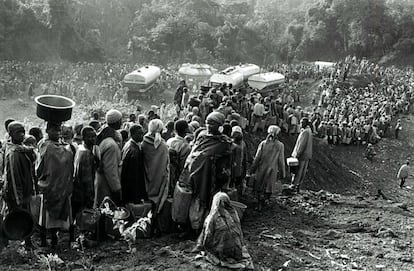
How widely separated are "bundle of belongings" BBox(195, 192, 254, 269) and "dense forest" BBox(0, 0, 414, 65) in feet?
97.8

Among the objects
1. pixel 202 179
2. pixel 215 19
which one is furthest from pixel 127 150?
pixel 215 19

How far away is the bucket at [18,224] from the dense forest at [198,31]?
28.7 m

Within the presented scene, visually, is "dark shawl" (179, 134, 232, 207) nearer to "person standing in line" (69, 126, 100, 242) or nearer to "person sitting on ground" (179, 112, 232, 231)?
"person sitting on ground" (179, 112, 232, 231)

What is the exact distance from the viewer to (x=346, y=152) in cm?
2105

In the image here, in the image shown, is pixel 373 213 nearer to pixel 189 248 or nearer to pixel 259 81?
pixel 189 248

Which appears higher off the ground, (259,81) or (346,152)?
(259,81)

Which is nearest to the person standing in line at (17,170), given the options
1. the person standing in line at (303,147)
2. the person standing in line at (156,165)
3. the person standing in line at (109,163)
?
the person standing in line at (109,163)

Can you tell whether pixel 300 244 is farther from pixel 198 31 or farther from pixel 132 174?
pixel 198 31

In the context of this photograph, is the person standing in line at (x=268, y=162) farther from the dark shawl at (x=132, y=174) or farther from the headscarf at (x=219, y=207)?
the headscarf at (x=219, y=207)

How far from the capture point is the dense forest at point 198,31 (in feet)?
111

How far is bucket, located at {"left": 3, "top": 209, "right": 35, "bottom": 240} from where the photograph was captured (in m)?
5.79

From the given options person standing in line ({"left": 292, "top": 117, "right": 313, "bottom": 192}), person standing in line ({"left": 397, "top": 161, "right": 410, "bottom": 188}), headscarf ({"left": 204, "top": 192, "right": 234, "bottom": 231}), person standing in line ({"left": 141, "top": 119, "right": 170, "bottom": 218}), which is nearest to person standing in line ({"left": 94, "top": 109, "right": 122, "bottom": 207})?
person standing in line ({"left": 141, "top": 119, "right": 170, "bottom": 218})

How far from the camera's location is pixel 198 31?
140 ft

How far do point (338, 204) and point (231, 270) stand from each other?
581 centimetres
